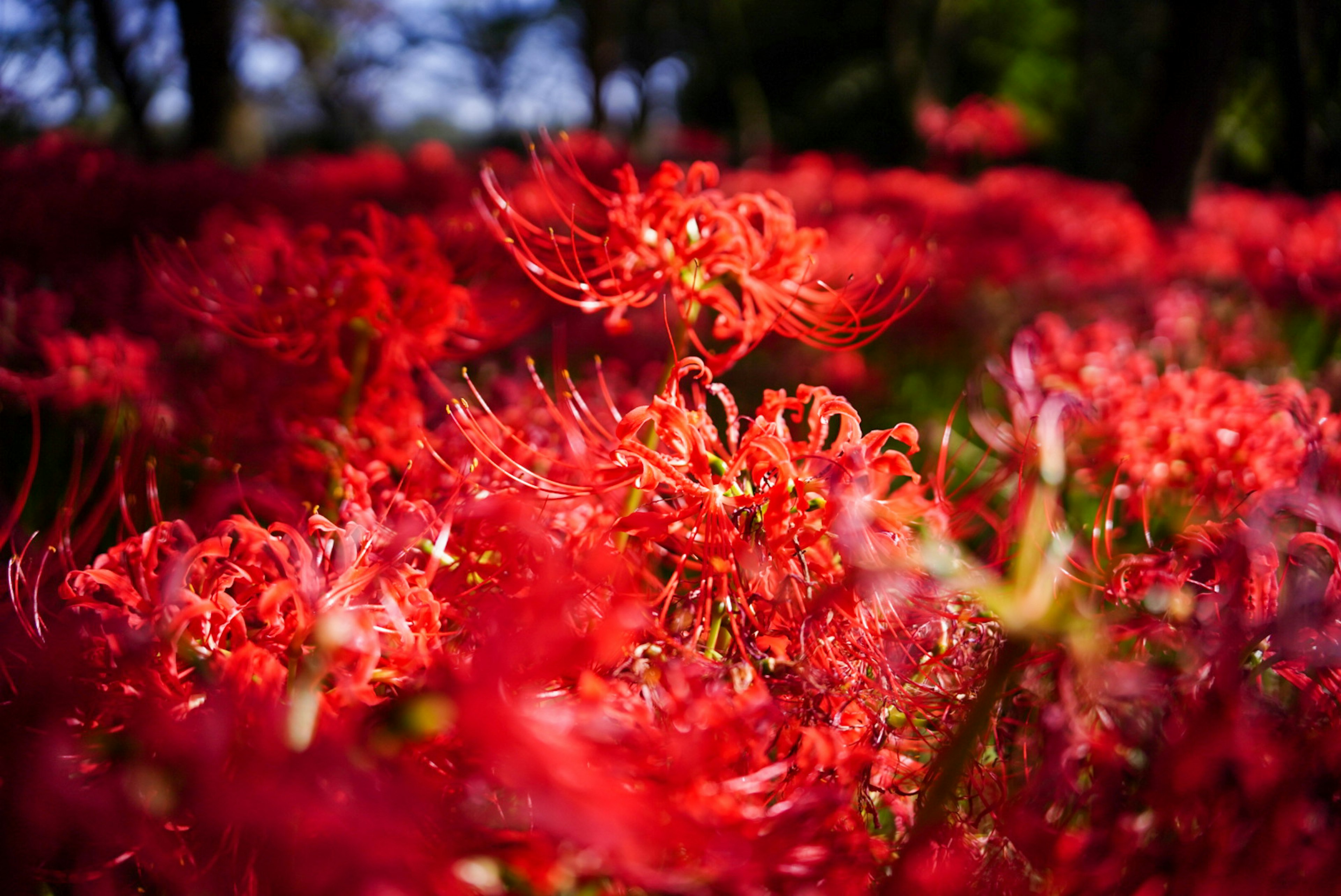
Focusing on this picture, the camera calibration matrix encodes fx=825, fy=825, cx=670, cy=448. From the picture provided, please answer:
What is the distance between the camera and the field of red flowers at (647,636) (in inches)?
25.5

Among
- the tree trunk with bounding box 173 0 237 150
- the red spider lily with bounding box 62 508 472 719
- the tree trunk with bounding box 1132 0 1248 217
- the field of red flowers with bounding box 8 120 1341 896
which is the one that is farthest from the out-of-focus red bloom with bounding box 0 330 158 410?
the tree trunk with bounding box 1132 0 1248 217

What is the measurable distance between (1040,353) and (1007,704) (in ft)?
5.14

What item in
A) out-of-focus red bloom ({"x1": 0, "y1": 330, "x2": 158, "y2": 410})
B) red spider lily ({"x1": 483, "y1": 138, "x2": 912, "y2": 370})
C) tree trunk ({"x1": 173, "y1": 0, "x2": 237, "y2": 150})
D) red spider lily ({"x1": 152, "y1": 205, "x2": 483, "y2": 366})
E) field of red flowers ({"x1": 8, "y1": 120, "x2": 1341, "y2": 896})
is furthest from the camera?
tree trunk ({"x1": 173, "y1": 0, "x2": 237, "y2": 150})

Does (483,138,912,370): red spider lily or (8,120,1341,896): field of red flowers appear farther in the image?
(483,138,912,370): red spider lily

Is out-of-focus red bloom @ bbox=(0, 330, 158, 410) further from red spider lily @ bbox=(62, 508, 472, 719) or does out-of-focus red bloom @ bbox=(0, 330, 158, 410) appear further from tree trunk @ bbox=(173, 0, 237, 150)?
tree trunk @ bbox=(173, 0, 237, 150)

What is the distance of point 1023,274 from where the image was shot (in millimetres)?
4438

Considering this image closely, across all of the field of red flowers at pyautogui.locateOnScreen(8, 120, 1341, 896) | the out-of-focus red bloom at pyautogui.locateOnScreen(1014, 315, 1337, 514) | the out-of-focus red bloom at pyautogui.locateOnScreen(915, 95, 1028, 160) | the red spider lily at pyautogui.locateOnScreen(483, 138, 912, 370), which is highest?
the red spider lily at pyautogui.locateOnScreen(483, 138, 912, 370)

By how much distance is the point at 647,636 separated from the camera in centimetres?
95

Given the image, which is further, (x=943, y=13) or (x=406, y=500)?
(x=943, y=13)

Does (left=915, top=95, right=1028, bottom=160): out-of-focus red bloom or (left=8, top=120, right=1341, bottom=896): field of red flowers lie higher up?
(left=8, top=120, right=1341, bottom=896): field of red flowers

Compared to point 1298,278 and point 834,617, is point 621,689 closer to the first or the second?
point 834,617

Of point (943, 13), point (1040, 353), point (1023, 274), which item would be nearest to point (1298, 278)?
point (1023, 274)

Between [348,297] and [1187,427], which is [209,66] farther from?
[1187,427]

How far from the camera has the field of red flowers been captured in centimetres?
65
